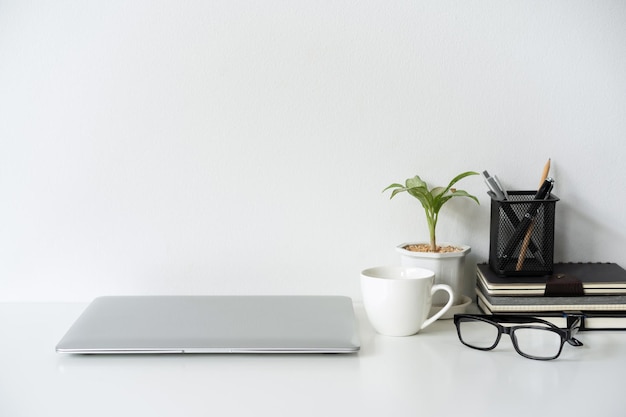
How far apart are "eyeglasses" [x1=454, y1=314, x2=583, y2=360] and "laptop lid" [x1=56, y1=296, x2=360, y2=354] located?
0.58 ft

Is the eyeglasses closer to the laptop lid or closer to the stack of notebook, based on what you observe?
the stack of notebook

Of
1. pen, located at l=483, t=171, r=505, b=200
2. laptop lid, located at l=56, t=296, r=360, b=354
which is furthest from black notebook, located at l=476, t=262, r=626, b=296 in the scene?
laptop lid, located at l=56, t=296, r=360, b=354

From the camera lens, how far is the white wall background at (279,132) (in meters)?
1.14

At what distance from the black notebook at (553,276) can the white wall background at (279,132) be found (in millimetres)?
90

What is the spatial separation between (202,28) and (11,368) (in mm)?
628

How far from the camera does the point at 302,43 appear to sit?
3.75 feet

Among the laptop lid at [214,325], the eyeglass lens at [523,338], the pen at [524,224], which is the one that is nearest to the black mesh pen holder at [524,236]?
the pen at [524,224]

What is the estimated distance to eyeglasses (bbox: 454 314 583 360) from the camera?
0.90 meters

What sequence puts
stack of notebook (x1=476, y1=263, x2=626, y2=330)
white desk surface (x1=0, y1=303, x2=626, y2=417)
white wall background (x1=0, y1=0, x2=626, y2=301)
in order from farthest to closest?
white wall background (x1=0, y1=0, x2=626, y2=301)
stack of notebook (x1=476, y1=263, x2=626, y2=330)
white desk surface (x1=0, y1=303, x2=626, y2=417)

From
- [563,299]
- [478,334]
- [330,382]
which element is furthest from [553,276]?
[330,382]

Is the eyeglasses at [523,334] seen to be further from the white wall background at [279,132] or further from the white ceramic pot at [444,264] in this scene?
the white wall background at [279,132]

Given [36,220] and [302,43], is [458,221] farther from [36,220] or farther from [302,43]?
[36,220]

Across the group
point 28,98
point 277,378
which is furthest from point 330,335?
point 28,98

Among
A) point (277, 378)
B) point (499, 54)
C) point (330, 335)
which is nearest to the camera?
point (277, 378)
